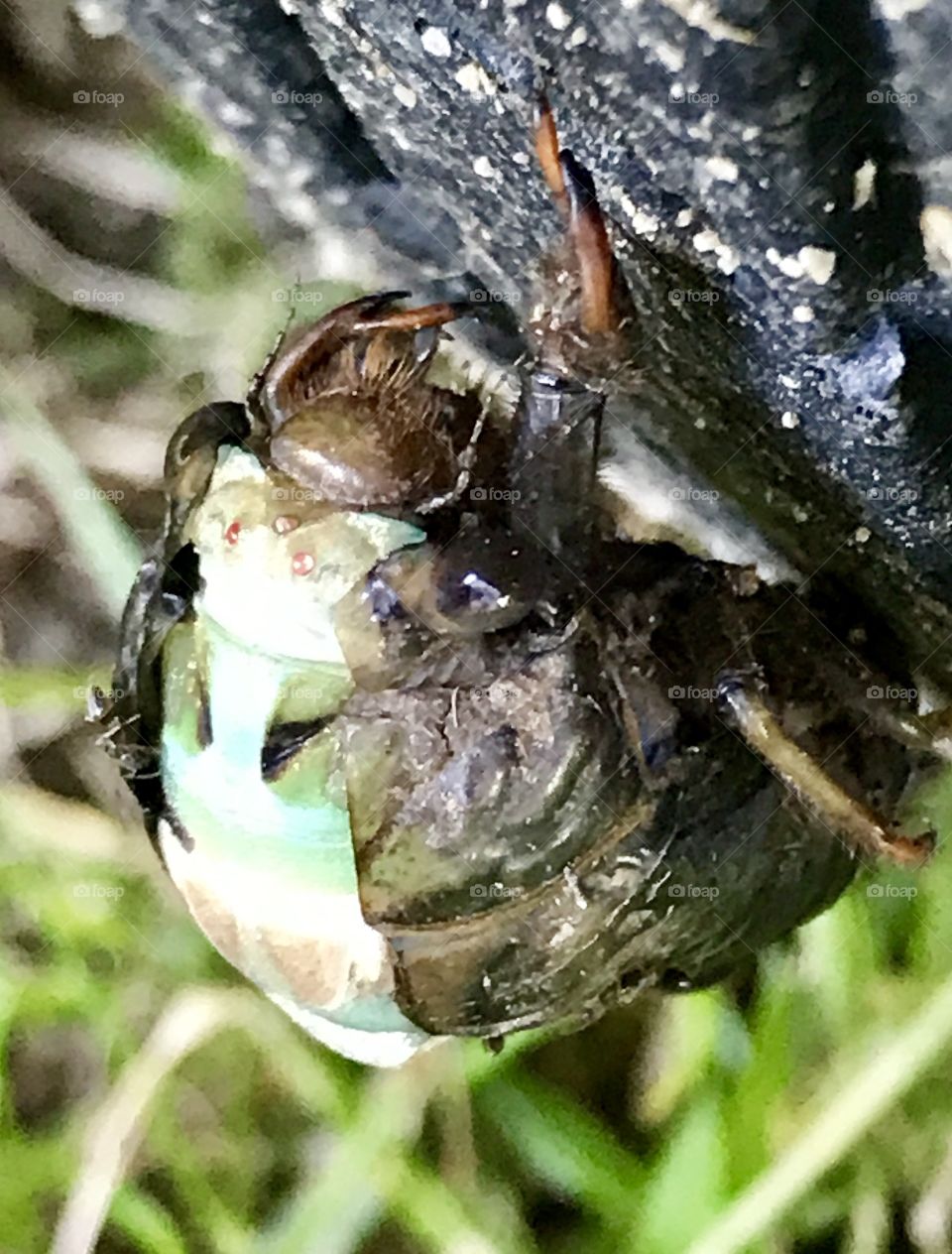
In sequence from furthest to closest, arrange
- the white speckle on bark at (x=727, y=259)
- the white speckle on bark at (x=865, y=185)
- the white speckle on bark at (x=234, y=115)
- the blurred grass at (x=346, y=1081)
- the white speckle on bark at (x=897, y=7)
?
the blurred grass at (x=346, y=1081) < the white speckle on bark at (x=234, y=115) < the white speckle on bark at (x=727, y=259) < the white speckle on bark at (x=865, y=185) < the white speckle on bark at (x=897, y=7)

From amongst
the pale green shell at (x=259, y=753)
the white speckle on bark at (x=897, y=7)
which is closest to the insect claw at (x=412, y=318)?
the pale green shell at (x=259, y=753)

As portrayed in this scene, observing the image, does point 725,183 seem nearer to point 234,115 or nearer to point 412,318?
point 412,318

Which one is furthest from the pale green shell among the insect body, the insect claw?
the insect claw

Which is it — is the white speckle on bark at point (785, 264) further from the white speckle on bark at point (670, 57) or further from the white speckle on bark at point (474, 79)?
the white speckle on bark at point (474, 79)

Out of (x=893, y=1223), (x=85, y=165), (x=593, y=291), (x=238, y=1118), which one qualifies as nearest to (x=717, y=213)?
(x=593, y=291)

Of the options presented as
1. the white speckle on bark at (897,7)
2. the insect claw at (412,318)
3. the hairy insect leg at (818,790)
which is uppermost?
the white speckle on bark at (897,7)

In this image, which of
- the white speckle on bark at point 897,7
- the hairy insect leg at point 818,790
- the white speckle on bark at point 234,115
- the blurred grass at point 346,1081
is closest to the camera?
the white speckle on bark at point 897,7

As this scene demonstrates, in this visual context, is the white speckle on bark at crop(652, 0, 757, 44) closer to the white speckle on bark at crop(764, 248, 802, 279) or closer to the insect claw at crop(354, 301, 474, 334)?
the white speckle on bark at crop(764, 248, 802, 279)
